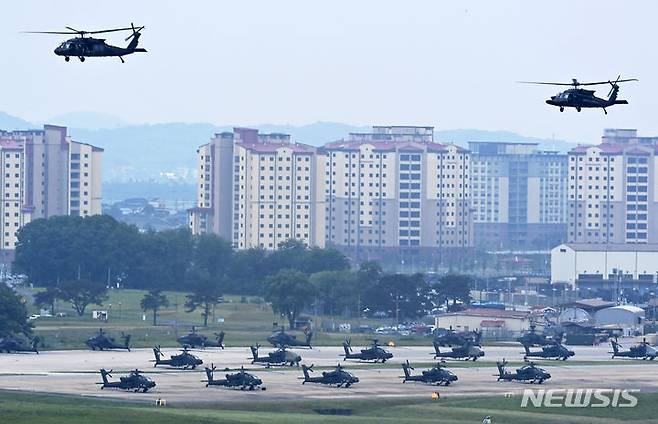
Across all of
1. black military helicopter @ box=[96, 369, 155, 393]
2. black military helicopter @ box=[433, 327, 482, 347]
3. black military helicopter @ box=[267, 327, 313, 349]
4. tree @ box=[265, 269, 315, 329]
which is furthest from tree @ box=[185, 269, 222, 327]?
black military helicopter @ box=[96, 369, 155, 393]

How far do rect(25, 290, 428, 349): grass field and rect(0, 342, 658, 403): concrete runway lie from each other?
8.75m

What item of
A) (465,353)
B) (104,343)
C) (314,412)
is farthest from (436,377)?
Result: (104,343)

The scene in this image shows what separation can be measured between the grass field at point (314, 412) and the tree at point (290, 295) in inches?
2500

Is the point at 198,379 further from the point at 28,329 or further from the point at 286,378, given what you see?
the point at 28,329

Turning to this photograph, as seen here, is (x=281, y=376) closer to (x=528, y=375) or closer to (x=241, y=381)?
(x=241, y=381)

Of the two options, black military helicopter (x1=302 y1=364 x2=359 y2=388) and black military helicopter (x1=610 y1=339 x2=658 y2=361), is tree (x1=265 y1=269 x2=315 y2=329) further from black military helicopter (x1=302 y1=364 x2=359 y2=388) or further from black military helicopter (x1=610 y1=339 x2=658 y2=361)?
black military helicopter (x1=302 y1=364 x2=359 y2=388)

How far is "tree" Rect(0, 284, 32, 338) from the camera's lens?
5325 inches

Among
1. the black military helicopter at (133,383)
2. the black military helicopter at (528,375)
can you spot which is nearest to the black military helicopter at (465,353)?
the black military helicopter at (528,375)

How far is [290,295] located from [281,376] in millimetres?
51442

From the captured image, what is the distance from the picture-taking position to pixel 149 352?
13275cm

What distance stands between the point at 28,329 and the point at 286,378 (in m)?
28.4

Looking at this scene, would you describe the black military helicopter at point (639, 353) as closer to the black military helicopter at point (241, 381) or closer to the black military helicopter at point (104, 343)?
the black military helicopter at point (104, 343)

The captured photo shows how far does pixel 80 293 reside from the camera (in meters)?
170

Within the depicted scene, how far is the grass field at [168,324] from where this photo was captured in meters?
145
